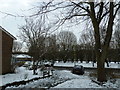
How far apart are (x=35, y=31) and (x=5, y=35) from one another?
6517mm

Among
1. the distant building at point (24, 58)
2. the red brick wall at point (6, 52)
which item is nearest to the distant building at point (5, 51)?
the red brick wall at point (6, 52)

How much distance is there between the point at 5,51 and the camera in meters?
27.0

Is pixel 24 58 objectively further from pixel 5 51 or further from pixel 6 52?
pixel 5 51

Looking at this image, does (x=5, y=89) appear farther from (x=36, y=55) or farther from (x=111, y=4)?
(x=36, y=55)

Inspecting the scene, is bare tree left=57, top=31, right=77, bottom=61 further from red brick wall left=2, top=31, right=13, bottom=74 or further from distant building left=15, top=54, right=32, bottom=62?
red brick wall left=2, top=31, right=13, bottom=74

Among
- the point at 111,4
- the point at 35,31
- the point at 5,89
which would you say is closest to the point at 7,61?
the point at 35,31

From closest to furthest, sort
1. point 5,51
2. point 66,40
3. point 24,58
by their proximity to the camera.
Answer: point 5,51, point 66,40, point 24,58

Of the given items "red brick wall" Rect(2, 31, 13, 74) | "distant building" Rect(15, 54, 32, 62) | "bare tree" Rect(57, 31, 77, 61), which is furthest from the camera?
"bare tree" Rect(57, 31, 77, 61)

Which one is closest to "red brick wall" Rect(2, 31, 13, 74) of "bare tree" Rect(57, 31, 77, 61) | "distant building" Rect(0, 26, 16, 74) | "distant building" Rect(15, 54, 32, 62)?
"distant building" Rect(0, 26, 16, 74)

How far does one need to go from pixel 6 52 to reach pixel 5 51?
1.11ft

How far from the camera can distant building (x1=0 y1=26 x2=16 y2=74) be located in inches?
1023

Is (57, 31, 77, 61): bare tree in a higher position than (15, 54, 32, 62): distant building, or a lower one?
higher

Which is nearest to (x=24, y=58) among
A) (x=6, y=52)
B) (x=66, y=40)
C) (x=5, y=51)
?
(x=66, y=40)

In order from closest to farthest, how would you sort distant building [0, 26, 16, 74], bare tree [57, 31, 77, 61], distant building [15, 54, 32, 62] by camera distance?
distant building [0, 26, 16, 74] < distant building [15, 54, 32, 62] < bare tree [57, 31, 77, 61]
